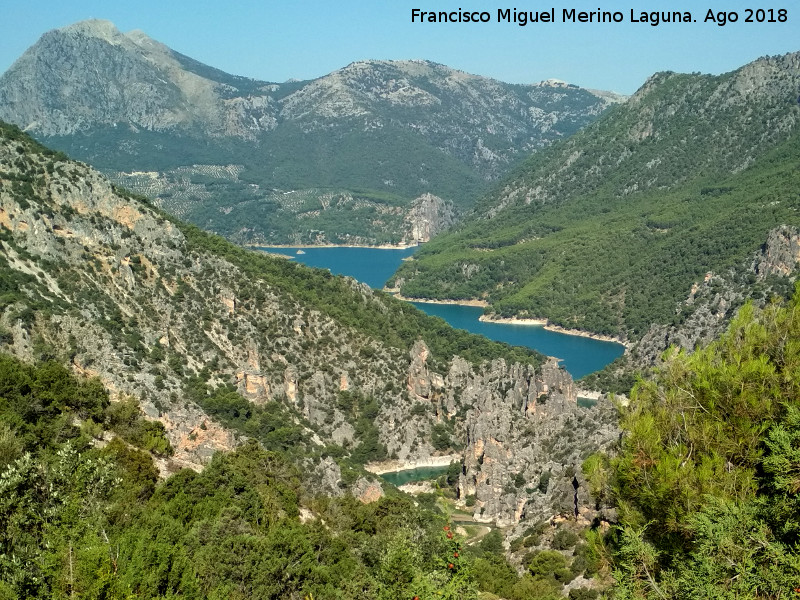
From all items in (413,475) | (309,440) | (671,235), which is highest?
(671,235)

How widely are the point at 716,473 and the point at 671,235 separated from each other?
136 meters

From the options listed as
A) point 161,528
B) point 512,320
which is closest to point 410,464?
point 161,528

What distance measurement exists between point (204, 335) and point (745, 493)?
176 feet

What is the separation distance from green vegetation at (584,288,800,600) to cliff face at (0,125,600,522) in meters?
19.1

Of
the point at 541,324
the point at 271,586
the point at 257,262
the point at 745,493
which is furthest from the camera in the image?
the point at 541,324

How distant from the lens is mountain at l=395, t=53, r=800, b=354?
391ft

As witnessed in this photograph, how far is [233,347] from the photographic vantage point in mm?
67125

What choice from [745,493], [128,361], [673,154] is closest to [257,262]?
[128,361]

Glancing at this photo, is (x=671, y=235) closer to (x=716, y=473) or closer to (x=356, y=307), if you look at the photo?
(x=356, y=307)

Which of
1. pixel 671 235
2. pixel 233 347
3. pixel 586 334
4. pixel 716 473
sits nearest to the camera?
pixel 716 473

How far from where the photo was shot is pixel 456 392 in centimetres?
8100

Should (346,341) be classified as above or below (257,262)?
below

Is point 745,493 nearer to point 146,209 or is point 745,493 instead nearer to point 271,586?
point 271,586

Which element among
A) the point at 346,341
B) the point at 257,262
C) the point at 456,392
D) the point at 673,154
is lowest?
the point at 456,392
